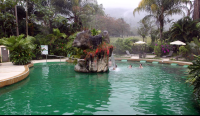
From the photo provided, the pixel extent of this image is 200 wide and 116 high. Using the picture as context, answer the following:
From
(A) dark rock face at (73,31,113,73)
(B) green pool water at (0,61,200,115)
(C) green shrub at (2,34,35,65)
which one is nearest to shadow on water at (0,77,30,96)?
(B) green pool water at (0,61,200,115)

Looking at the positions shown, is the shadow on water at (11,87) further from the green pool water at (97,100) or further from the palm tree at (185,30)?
the palm tree at (185,30)

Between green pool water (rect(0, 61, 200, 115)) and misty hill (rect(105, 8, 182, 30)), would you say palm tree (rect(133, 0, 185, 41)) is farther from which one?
misty hill (rect(105, 8, 182, 30))

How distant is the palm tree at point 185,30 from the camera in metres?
20.6

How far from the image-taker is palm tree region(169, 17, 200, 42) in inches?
810

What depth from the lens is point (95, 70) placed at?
35.2 feet

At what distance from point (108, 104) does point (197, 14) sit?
2424 cm

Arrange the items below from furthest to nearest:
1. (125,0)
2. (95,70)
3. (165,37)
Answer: (125,0), (165,37), (95,70)

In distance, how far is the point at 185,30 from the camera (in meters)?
21.0

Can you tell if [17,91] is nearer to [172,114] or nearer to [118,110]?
[118,110]

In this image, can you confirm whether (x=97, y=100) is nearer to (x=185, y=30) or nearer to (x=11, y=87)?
(x=11, y=87)

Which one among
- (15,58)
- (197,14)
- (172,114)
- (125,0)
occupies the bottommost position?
(172,114)

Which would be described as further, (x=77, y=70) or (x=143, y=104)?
(x=77, y=70)

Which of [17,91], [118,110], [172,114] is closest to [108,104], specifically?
[118,110]

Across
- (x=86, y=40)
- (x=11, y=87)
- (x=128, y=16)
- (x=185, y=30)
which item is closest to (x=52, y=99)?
(x=11, y=87)
